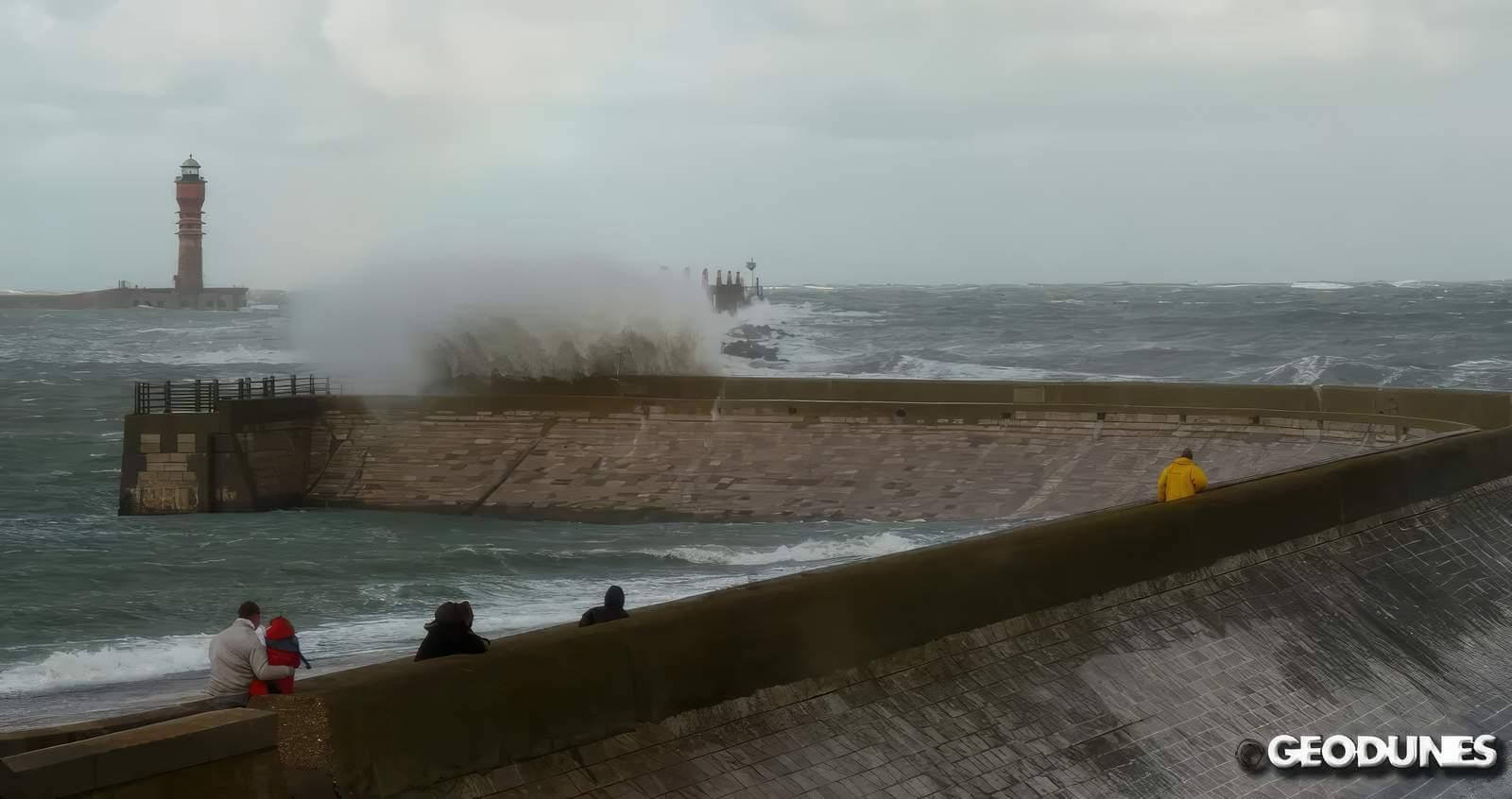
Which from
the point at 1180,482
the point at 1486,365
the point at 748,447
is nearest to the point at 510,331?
the point at 748,447

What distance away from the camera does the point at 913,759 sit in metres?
6.55

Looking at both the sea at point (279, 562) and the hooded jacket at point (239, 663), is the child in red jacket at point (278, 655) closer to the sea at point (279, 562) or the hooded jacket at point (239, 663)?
the hooded jacket at point (239, 663)

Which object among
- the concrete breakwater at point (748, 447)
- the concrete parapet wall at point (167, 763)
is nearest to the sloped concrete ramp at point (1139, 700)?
the concrete parapet wall at point (167, 763)

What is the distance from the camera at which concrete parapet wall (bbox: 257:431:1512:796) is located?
16.3 feet

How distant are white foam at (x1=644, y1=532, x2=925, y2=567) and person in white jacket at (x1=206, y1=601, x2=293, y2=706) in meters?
14.4

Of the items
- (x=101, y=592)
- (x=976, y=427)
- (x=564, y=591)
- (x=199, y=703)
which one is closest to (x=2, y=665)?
(x=101, y=592)

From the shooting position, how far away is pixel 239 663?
5.50 meters

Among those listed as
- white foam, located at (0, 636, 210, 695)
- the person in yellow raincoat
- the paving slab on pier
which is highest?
the person in yellow raincoat

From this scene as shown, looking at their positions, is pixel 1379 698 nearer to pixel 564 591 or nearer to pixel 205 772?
pixel 205 772

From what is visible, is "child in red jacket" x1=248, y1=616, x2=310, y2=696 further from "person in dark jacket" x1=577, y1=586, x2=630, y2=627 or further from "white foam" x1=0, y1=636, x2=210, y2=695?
"white foam" x1=0, y1=636, x2=210, y2=695

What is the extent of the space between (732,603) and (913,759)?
105 cm

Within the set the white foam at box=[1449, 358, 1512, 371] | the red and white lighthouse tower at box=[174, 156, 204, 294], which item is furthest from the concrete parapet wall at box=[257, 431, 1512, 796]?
the red and white lighthouse tower at box=[174, 156, 204, 294]

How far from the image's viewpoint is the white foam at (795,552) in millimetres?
20109

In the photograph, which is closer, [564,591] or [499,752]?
[499,752]
